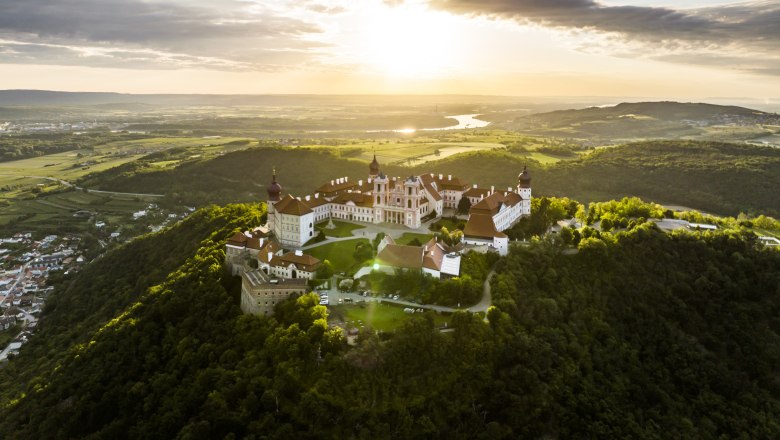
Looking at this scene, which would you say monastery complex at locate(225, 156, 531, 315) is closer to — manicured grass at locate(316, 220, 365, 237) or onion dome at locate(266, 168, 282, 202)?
onion dome at locate(266, 168, 282, 202)

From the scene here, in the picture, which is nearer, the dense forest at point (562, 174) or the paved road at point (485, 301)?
the paved road at point (485, 301)

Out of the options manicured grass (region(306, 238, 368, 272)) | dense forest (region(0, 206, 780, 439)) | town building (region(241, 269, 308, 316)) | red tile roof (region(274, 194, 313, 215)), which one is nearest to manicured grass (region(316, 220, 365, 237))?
manicured grass (region(306, 238, 368, 272))

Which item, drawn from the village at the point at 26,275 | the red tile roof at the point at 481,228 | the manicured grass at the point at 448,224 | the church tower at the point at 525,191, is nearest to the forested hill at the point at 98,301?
the village at the point at 26,275

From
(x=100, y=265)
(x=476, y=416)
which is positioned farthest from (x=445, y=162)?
(x=476, y=416)

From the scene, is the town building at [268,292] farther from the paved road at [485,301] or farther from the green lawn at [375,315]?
the paved road at [485,301]

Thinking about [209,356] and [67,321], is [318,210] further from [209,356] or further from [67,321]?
[67,321]
